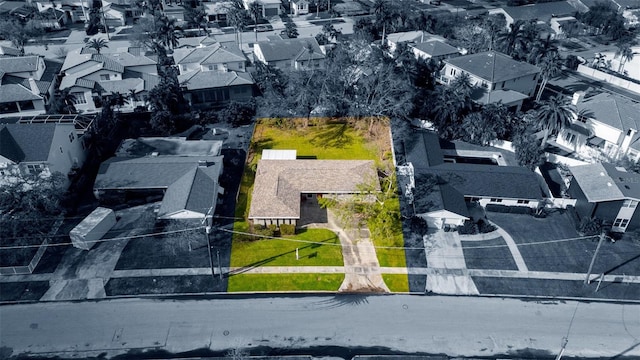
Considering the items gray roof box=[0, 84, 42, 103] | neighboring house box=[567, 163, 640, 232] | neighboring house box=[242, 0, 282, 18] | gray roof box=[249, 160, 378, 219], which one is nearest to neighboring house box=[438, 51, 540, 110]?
neighboring house box=[567, 163, 640, 232]

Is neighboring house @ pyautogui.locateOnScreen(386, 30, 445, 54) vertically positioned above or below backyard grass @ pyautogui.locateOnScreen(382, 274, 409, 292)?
above

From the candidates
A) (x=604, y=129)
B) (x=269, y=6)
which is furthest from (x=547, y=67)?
(x=269, y=6)

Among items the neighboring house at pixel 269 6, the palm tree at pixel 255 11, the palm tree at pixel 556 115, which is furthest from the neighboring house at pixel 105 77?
the palm tree at pixel 556 115

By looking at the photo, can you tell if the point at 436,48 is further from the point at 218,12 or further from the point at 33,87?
the point at 33,87

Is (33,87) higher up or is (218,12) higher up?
(218,12)

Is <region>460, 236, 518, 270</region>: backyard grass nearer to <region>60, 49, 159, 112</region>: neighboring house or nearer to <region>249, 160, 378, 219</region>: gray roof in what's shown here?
<region>249, 160, 378, 219</region>: gray roof

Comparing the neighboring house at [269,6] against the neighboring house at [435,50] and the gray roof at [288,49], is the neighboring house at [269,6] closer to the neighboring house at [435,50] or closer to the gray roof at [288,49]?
the gray roof at [288,49]
